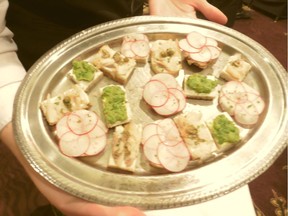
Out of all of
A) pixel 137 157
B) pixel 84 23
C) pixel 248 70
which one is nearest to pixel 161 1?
pixel 84 23

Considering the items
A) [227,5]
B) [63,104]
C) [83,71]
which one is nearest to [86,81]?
[83,71]

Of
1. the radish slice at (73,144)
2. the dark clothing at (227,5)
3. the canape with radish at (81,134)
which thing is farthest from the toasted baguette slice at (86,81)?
the dark clothing at (227,5)

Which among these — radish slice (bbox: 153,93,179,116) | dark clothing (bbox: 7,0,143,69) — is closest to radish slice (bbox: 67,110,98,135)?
radish slice (bbox: 153,93,179,116)

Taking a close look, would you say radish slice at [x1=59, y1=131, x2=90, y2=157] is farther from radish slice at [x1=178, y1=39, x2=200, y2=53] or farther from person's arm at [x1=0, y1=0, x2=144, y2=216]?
radish slice at [x1=178, y1=39, x2=200, y2=53]

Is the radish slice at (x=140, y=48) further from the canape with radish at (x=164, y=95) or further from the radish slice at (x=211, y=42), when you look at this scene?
the radish slice at (x=211, y=42)

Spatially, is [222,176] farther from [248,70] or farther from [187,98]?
[248,70]

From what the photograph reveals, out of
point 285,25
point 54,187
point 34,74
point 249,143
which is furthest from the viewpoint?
point 285,25
